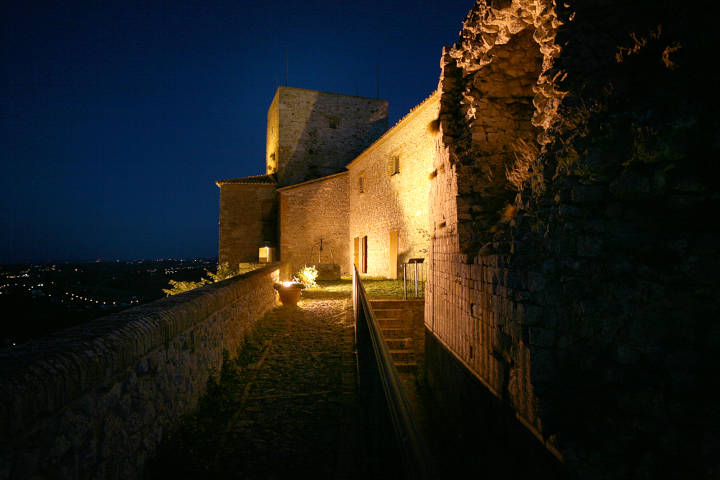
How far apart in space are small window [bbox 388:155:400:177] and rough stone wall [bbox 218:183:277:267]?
34.0 feet

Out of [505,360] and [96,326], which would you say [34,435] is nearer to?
[96,326]

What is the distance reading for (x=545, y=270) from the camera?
2922 mm

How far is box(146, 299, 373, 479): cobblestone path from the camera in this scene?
291 centimetres

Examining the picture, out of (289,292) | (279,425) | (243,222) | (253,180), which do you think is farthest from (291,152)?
(279,425)

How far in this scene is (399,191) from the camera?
47.1ft

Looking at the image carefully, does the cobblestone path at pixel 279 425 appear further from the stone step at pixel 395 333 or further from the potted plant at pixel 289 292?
the potted plant at pixel 289 292

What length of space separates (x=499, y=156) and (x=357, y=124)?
2246cm

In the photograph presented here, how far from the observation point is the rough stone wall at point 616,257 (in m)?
2.21

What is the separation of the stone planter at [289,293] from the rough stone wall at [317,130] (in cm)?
1557

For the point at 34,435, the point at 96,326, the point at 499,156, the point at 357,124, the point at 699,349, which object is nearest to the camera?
the point at 34,435

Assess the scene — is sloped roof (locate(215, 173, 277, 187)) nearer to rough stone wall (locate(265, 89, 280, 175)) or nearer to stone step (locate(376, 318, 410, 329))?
rough stone wall (locate(265, 89, 280, 175))

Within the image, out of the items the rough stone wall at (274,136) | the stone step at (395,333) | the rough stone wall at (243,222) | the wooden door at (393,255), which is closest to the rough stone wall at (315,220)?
the rough stone wall at (243,222)

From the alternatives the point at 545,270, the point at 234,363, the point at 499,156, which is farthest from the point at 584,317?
the point at 234,363

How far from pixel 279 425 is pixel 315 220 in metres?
16.7
